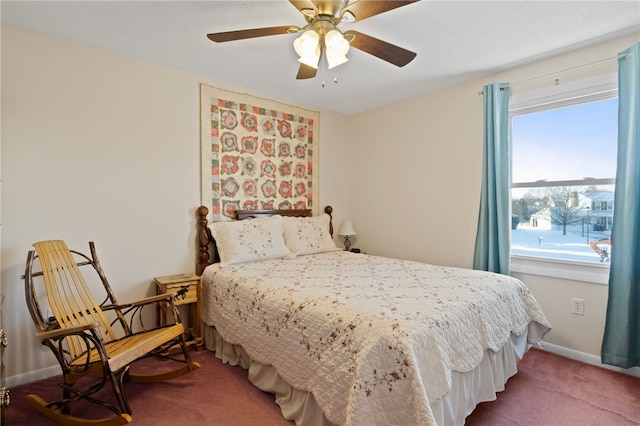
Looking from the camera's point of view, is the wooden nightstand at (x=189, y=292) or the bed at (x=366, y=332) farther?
the wooden nightstand at (x=189, y=292)

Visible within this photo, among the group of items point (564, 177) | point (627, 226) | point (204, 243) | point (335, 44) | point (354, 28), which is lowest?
point (204, 243)

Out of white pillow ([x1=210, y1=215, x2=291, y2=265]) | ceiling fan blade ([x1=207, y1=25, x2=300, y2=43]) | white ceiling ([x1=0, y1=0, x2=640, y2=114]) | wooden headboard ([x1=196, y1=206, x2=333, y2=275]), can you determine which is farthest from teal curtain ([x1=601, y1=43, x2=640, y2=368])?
wooden headboard ([x1=196, y1=206, x2=333, y2=275])

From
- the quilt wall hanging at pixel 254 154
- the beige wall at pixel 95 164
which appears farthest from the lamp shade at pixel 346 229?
the beige wall at pixel 95 164

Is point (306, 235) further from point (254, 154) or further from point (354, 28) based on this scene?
point (354, 28)

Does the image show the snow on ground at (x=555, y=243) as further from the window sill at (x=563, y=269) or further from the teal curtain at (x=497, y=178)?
the teal curtain at (x=497, y=178)

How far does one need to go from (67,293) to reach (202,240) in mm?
1043

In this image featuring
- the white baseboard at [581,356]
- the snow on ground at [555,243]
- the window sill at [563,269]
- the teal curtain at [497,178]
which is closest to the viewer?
the white baseboard at [581,356]

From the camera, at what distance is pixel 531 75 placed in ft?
9.11

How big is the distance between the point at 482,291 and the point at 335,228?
7.97ft

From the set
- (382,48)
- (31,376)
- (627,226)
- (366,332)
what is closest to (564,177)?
(627,226)

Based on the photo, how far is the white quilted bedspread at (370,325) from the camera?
1.41 meters

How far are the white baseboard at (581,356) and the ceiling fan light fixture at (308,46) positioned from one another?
9.55 feet

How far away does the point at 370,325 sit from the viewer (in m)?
1.52

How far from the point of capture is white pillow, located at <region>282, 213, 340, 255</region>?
3365 millimetres
